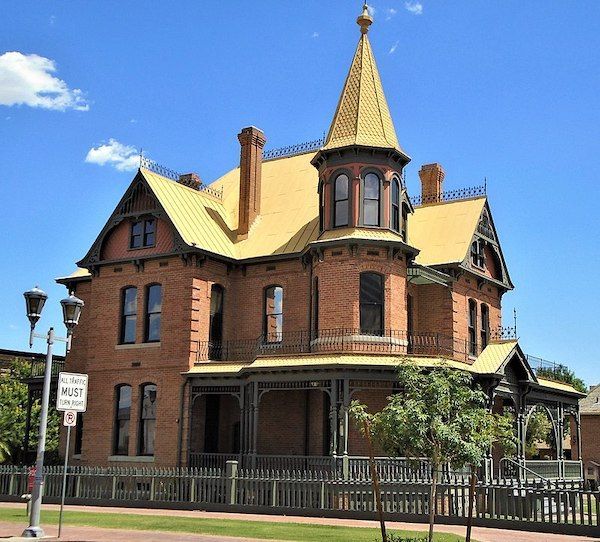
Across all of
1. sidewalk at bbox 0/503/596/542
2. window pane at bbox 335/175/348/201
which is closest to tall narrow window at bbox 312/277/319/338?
window pane at bbox 335/175/348/201

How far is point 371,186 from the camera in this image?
29.3 metres

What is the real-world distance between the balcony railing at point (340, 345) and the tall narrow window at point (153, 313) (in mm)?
2111

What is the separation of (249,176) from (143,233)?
487 cm

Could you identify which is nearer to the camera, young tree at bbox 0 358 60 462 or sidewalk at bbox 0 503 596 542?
sidewalk at bbox 0 503 596 542

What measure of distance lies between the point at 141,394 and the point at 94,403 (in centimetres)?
219

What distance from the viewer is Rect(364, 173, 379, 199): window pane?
2920cm

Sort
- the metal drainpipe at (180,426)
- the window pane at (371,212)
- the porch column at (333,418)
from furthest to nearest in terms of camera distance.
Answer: the metal drainpipe at (180,426) → the window pane at (371,212) → the porch column at (333,418)

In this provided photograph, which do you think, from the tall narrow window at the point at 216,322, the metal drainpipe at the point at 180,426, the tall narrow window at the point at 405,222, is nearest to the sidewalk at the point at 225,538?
the metal drainpipe at the point at 180,426

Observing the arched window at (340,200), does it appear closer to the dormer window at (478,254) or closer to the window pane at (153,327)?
the dormer window at (478,254)

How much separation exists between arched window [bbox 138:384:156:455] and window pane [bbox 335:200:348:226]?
30.4ft

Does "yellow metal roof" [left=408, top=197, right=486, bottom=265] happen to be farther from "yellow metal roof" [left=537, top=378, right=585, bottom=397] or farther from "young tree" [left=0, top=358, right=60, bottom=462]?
"young tree" [left=0, top=358, right=60, bottom=462]

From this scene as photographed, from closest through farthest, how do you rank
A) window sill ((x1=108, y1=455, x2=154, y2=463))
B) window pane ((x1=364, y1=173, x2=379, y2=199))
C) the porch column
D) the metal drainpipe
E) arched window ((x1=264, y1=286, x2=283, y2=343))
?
the porch column, window pane ((x1=364, y1=173, x2=379, y2=199)), the metal drainpipe, window sill ((x1=108, y1=455, x2=154, y2=463)), arched window ((x1=264, y1=286, x2=283, y2=343))

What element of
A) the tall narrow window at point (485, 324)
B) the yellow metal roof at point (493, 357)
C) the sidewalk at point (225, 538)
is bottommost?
the sidewalk at point (225, 538)

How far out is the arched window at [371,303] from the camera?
28359mm
